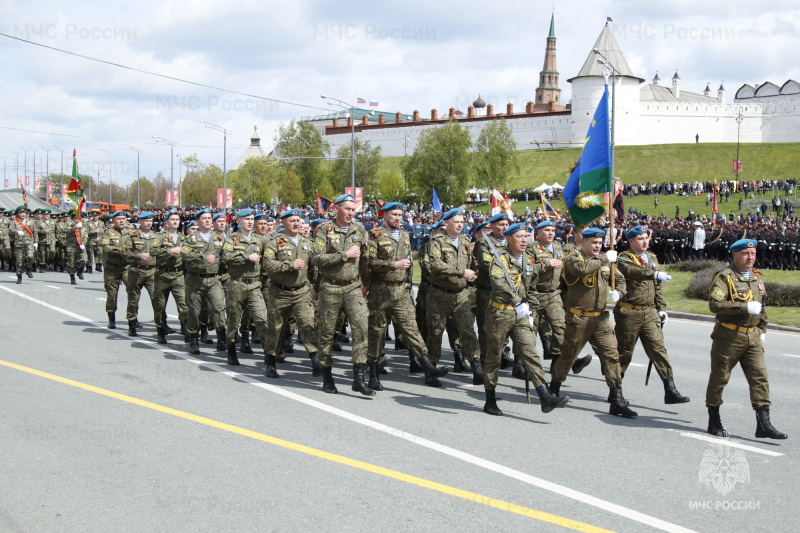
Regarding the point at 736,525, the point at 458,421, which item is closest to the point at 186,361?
the point at 458,421

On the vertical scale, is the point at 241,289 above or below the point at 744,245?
below

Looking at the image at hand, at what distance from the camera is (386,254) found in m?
8.37

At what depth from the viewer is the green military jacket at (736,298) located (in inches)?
258

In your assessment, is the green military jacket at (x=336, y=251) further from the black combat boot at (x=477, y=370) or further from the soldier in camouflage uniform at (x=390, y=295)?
the black combat boot at (x=477, y=370)

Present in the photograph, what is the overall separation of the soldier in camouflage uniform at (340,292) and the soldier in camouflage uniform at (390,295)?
214 millimetres

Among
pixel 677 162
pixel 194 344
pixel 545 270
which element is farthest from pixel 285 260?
pixel 677 162

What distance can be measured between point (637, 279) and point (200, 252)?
5935mm

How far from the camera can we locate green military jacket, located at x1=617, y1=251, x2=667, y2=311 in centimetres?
777

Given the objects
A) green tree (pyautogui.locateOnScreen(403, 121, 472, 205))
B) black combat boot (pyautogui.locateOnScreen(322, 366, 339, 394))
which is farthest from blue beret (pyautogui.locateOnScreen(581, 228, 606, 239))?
green tree (pyautogui.locateOnScreen(403, 121, 472, 205))

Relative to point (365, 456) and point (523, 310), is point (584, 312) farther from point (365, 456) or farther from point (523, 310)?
point (365, 456)

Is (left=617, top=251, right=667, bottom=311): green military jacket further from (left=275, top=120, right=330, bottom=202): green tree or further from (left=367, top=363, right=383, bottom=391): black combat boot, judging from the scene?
(left=275, top=120, right=330, bottom=202): green tree

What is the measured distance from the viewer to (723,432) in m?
6.57

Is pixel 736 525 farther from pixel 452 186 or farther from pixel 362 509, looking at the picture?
pixel 452 186

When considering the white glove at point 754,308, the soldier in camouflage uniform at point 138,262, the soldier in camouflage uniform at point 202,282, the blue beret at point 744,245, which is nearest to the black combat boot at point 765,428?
the white glove at point 754,308
